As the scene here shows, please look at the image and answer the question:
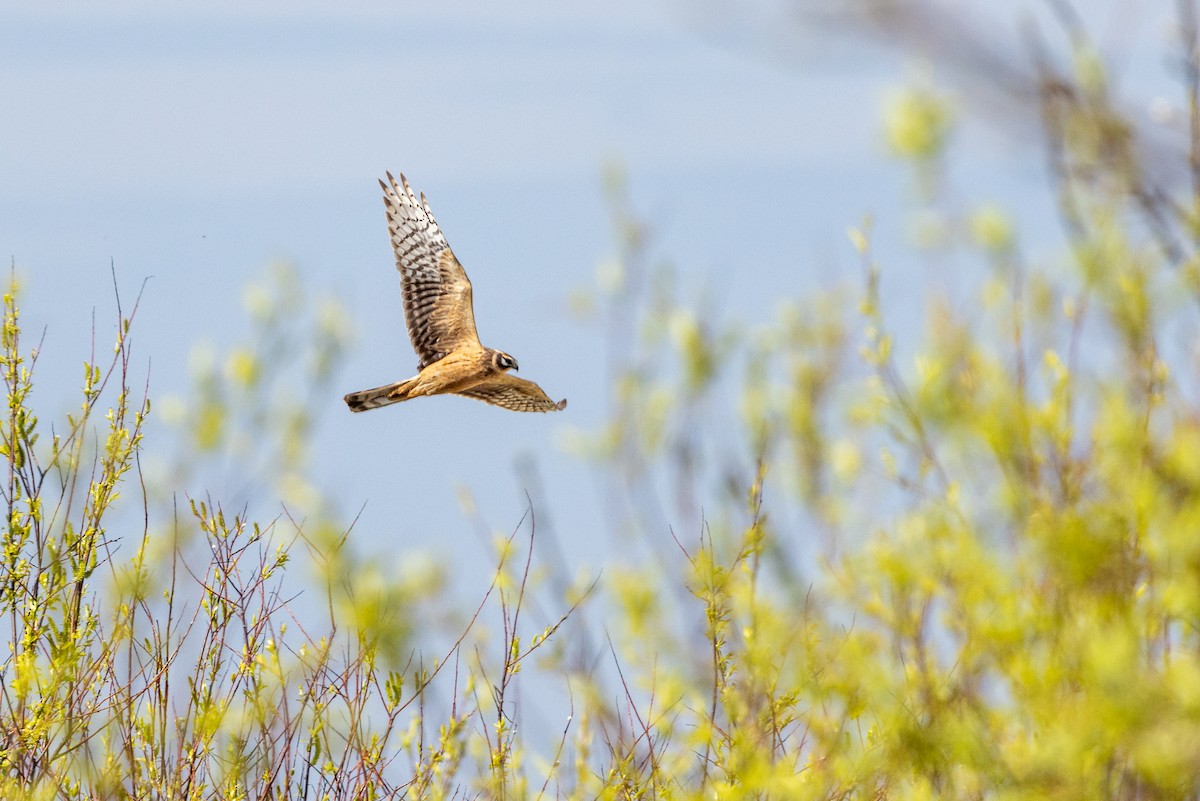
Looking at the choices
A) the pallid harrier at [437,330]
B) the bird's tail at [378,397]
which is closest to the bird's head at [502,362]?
the pallid harrier at [437,330]

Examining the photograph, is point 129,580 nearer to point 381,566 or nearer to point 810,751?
point 381,566

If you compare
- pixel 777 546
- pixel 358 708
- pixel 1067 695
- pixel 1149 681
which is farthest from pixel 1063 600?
pixel 358 708

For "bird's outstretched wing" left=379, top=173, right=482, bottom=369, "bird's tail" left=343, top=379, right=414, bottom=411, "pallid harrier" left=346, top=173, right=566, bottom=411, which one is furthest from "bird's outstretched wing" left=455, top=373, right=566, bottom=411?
"bird's tail" left=343, top=379, right=414, bottom=411

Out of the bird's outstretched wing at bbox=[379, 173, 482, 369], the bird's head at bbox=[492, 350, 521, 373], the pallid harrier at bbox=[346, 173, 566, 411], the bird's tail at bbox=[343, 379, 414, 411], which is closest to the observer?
the bird's tail at bbox=[343, 379, 414, 411]

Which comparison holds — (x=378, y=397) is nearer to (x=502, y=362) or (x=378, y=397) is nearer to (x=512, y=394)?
(x=502, y=362)

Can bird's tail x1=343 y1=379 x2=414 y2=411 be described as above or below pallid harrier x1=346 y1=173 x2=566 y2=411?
below

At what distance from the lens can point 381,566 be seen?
5.29 metres

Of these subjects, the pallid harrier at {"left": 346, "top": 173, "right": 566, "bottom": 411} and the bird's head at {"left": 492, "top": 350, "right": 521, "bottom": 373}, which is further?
the bird's head at {"left": 492, "top": 350, "right": 521, "bottom": 373}

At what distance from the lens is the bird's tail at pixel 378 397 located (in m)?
9.77

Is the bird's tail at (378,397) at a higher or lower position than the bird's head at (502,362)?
lower

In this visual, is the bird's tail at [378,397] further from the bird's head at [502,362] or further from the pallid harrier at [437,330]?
the bird's head at [502,362]

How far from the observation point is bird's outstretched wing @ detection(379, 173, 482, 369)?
11.0 m

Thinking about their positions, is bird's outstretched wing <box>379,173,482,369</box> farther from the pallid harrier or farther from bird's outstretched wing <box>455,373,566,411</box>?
bird's outstretched wing <box>455,373,566,411</box>

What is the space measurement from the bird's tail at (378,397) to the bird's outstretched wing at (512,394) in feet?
2.78
